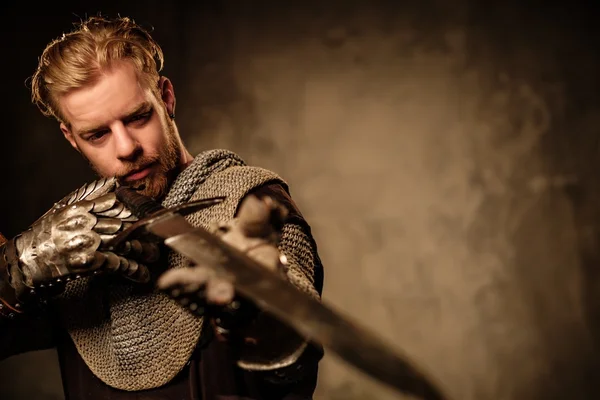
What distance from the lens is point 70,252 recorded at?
1.10 metres

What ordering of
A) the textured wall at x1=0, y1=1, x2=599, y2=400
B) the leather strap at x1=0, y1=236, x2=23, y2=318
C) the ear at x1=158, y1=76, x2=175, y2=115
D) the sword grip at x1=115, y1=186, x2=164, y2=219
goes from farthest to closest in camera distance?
the textured wall at x1=0, y1=1, x2=599, y2=400 → the ear at x1=158, y1=76, x2=175, y2=115 → the leather strap at x1=0, y1=236, x2=23, y2=318 → the sword grip at x1=115, y1=186, x2=164, y2=219

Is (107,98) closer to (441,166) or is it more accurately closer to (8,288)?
(8,288)

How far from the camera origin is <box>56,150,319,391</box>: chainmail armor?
1166mm

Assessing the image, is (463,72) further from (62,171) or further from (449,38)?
(62,171)

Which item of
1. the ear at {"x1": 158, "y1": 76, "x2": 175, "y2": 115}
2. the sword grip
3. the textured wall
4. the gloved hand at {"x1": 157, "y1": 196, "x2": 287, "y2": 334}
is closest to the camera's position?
the gloved hand at {"x1": 157, "y1": 196, "x2": 287, "y2": 334}

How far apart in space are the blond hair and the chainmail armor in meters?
0.23

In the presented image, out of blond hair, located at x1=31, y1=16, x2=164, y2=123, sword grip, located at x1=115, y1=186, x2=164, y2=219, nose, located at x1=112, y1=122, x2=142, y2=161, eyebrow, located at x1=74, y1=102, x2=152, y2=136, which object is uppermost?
blond hair, located at x1=31, y1=16, x2=164, y2=123

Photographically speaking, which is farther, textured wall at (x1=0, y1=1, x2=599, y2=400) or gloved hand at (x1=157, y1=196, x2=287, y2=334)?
textured wall at (x1=0, y1=1, x2=599, y2=400)

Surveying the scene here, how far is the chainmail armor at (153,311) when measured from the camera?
1166 mm

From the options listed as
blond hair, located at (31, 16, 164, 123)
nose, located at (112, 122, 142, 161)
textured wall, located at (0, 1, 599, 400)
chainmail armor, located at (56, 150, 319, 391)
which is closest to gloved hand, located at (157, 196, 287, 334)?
chainmail armor, located at (56, 150, 319, 391)

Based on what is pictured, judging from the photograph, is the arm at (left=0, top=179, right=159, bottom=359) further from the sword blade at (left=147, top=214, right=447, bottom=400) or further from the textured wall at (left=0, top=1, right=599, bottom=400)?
the textured wall at (left=0, top=1, right=599, bottom=400)

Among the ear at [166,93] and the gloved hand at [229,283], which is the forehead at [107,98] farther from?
the gloved hand at [229,283]

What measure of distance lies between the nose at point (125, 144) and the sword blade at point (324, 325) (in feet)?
1.75

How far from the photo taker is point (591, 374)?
2.21m
